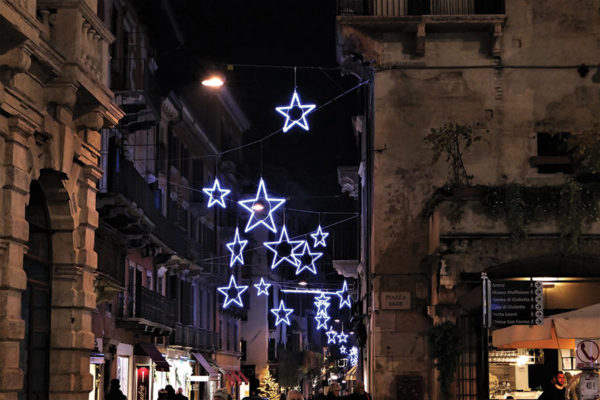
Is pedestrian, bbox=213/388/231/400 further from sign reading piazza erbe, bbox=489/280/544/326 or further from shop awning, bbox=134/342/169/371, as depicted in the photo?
shop awning, bbox=134/342/169/371

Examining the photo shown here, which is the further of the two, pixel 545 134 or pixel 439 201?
pixel 545 134

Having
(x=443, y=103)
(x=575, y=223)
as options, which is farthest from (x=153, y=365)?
(x=575, y=223)

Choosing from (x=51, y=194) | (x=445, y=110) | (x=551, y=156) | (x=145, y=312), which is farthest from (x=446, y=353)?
(x=145, y=312)

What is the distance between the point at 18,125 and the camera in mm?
13305

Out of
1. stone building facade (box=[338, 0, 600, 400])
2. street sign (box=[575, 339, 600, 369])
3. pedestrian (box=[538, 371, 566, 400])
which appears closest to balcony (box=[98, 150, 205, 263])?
stone building facade (box=[338, 0, 600, 400])

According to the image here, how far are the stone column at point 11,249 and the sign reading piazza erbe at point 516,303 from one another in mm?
8372

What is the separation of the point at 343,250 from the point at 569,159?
59.1 feet

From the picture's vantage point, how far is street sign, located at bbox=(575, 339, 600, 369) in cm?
1555

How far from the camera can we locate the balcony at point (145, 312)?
114 ft

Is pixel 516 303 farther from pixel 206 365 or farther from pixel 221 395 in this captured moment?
pixel 206 365

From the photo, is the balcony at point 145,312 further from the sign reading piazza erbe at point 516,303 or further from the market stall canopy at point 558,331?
the sign reading piazza erbe at point 516,303

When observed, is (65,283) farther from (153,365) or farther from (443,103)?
(153,365)

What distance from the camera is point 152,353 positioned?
38.5 meters

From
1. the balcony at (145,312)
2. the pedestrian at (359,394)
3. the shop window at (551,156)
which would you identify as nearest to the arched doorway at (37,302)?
the pedestrian at (359,394)
